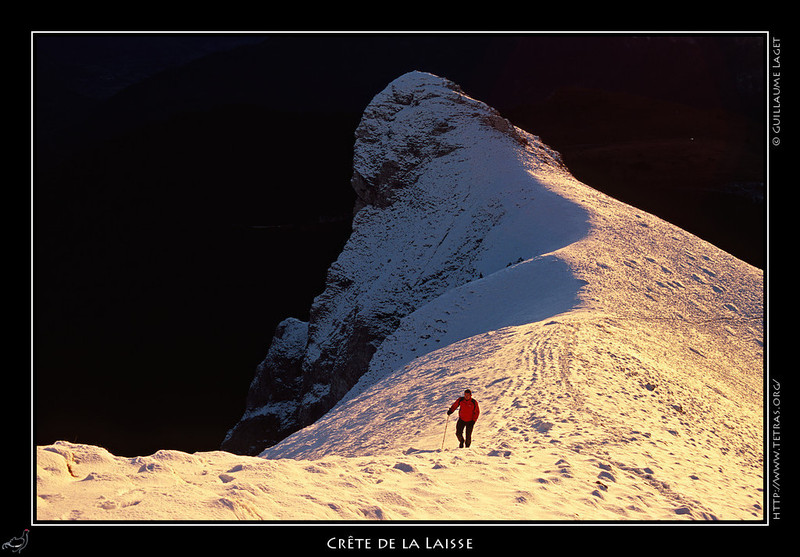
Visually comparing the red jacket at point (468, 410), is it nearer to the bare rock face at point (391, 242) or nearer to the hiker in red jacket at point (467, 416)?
the hiker in red jacket at point (467, 416)

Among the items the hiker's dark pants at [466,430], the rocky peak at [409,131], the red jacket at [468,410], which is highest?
the rocky peak at [409,131]

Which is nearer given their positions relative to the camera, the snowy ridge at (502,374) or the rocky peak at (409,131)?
the snowy ridge at (502,374)

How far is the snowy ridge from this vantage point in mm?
6703

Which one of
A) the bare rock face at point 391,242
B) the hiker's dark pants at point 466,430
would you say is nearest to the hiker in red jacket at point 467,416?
the hiker's dark pants at point 466,430

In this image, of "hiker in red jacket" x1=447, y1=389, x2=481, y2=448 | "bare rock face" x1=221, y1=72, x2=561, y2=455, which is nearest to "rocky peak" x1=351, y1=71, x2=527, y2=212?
"bare rock face" x1=221, y1=72, x2=561, y2=455

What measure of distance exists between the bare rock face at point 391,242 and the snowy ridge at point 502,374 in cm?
9

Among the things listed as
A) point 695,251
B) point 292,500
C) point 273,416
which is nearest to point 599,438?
point 292,500

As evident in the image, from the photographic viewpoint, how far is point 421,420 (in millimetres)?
9875

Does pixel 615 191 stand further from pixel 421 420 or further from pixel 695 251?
pixel 421 420

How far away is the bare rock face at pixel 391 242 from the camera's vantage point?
19078 mm

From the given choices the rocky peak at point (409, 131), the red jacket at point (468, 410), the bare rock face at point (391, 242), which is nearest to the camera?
the red jacket at point (468, 410)

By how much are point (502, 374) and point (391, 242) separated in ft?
38.2

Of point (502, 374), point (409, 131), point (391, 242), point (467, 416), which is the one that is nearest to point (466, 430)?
point (467, 416)

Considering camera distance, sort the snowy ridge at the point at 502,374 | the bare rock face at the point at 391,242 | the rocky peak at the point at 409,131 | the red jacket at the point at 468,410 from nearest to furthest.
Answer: the snowy ridge at the point at 502,374 < the red jacket at the point at 468,410 < the bare rock face at the point at 391,242 < the rocky peak at the point at 409,131
